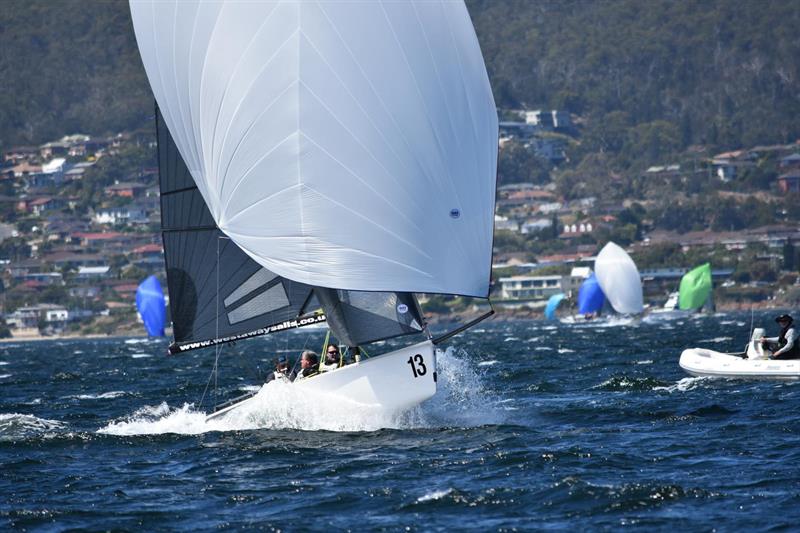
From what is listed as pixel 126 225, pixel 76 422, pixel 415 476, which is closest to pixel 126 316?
pixel 126 225

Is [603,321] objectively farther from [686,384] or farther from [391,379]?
[391,379]

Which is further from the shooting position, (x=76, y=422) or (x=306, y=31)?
(x=76, y=422)

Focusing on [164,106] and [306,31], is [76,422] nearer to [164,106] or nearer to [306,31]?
[164,106]

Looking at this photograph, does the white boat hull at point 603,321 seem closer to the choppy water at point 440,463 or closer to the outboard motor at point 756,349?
the outboard motor at point 756,349

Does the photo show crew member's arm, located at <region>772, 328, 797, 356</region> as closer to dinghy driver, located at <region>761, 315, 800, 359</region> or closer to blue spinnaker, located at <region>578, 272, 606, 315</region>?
dinghy driver, located at <region>761, 315, 800, 359</region>

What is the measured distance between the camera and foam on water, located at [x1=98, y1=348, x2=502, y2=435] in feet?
57.5

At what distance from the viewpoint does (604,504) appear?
12977mm

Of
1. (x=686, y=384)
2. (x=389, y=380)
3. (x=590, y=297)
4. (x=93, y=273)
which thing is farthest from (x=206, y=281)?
(x=93, y=273)

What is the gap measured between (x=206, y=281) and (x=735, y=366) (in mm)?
8943

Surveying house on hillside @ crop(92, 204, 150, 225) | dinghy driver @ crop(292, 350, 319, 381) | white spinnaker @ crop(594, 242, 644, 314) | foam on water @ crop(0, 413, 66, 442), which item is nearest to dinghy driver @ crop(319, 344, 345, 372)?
dinghy driver @ crop(292, 350, 319, 381)

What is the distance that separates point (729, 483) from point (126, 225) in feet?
554

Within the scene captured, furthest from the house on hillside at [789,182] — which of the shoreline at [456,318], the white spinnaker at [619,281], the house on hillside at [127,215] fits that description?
the white spinnaker at [619,281]

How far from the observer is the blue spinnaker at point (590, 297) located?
82.4 m

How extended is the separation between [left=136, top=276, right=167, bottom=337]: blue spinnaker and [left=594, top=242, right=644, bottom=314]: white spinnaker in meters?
22.9
